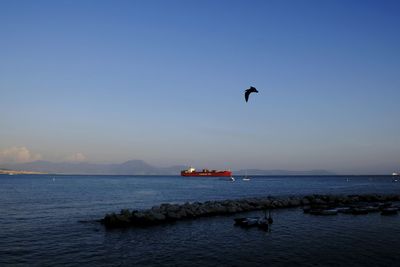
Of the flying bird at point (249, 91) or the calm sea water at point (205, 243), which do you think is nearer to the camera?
the flying bird at point (249, 91)

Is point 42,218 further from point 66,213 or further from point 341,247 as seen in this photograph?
point 341,247

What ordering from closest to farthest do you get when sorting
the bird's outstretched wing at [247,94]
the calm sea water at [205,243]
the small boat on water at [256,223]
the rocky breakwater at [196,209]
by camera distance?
the bird's outstretched wing at [247,94] < the calm sea water at [205,243] < the small boat on water at [256,223] < the rocky breakwater at [196,209]

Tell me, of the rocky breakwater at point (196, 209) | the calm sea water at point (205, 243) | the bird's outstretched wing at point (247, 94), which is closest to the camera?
the bird's outstretched wing at point (247, 94)

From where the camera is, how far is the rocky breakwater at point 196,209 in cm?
3175

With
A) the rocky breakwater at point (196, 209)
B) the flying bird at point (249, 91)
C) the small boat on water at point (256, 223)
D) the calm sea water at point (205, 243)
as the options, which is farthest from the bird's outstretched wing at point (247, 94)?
the rocky breakwater at point (196, 209)

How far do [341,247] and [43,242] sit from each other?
2009cm

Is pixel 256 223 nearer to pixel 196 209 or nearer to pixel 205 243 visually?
pixel 205 243

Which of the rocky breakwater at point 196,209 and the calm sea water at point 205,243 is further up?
the rocky breakwater at point 196,209

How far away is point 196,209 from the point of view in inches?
1464

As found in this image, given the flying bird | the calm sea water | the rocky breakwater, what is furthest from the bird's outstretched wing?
the rocky breakwater

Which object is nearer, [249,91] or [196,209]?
[249,91]

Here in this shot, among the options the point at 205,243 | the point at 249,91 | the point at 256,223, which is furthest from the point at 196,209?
the point at 249,91

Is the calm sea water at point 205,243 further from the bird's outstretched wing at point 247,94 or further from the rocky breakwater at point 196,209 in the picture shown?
the bird's outstretched wing at point 247,94

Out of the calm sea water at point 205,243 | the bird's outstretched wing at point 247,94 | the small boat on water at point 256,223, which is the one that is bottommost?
the calm sea water at point 205,243
